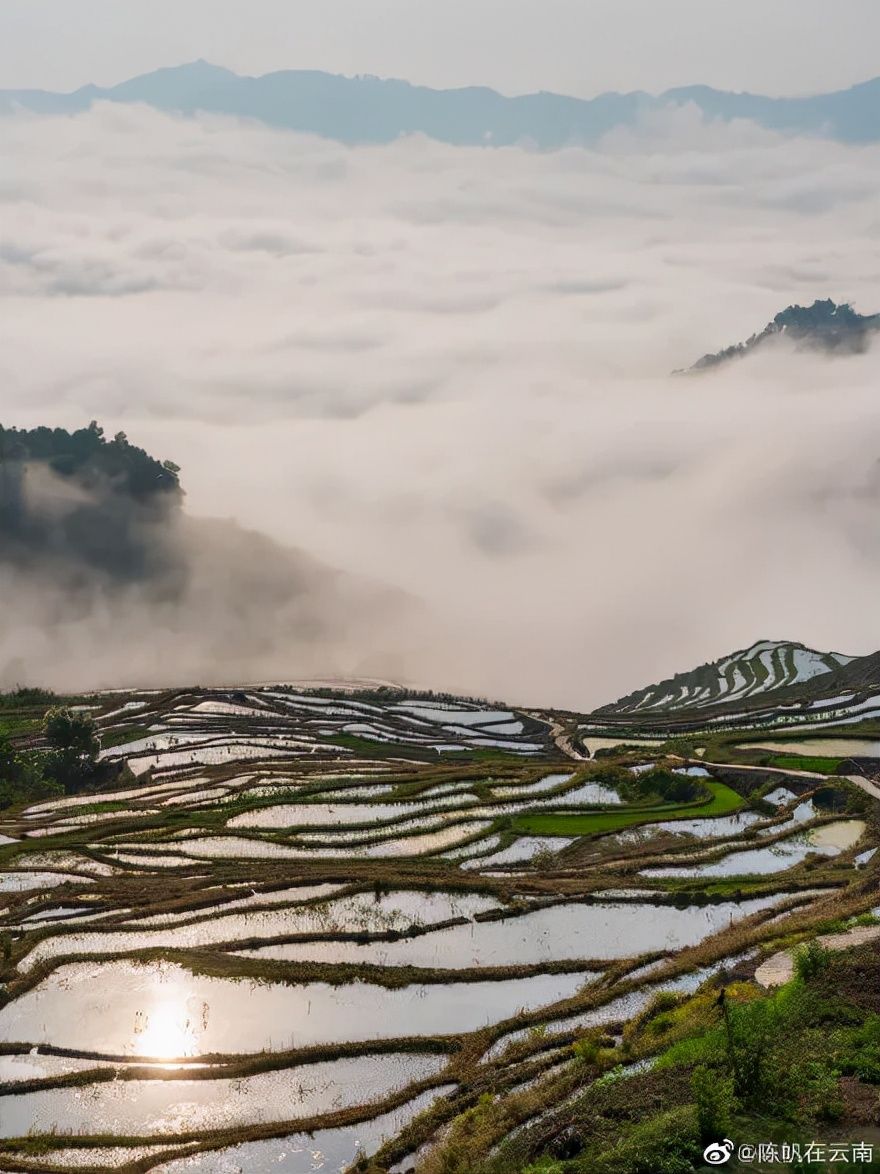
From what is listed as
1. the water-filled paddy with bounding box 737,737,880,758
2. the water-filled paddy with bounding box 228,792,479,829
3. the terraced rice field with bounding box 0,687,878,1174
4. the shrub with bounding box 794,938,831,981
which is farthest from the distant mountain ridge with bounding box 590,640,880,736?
the shrub with bounding box 794,938,831,981

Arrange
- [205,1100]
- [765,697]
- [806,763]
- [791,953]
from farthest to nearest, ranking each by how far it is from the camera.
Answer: [765,697]
[806,763]
[791,953]
[205,1100]

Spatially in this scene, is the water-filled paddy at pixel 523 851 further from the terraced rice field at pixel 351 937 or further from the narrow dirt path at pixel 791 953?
the narrow dirt path at pixel 791 953

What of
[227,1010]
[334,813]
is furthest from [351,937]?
[334,813]

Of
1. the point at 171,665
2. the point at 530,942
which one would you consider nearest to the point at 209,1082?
the point at 530,942

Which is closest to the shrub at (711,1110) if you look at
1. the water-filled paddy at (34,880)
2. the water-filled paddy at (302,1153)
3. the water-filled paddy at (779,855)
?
the water-filled paddy at (302,1153)

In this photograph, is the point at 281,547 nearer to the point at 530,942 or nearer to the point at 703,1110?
the point at 530,942

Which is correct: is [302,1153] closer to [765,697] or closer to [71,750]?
[71,750]
